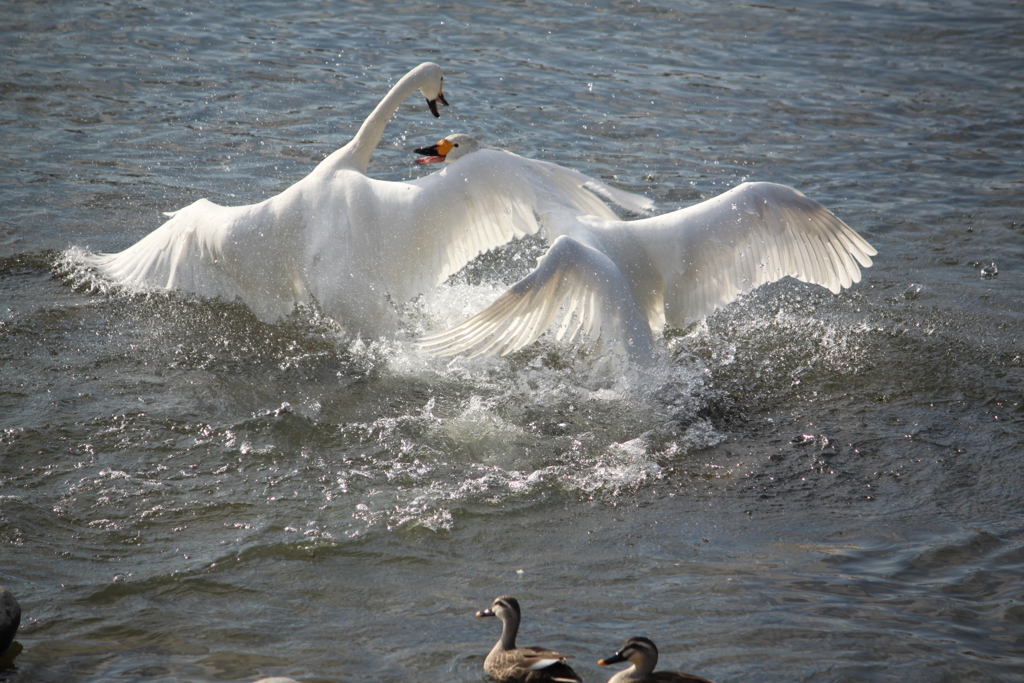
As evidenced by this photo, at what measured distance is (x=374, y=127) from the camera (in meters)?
6.96

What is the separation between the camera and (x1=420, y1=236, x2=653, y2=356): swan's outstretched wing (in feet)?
18.6

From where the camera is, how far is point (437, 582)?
427 cm

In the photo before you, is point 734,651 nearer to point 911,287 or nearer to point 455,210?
point 455,210

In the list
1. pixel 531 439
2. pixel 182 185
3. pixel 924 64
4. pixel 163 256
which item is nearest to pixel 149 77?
pixel 182 185

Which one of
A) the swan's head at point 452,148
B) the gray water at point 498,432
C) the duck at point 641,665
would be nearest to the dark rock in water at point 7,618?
the gray water at point 498,432

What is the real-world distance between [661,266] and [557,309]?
110 cm

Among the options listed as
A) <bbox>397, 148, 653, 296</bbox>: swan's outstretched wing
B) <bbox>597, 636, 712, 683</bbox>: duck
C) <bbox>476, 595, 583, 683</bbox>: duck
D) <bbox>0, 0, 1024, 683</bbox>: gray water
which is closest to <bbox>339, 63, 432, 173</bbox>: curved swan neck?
<bbox>397, 148, 653, 296</bbox>: swan's outstretched wing

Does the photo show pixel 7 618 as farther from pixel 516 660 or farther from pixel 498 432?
pixel 498 432

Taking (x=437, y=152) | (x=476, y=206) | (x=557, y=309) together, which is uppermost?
(x=437, y=152)

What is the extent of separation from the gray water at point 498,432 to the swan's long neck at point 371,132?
1201 mm

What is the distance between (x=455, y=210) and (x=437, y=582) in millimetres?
2848

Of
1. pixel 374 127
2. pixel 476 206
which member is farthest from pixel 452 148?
pixel 476 206

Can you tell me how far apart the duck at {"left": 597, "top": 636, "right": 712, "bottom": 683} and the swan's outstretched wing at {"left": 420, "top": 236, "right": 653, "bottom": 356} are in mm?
2599

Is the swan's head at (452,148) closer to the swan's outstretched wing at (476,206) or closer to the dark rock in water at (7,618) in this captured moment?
the swan's outstretched wing at (476,206)
